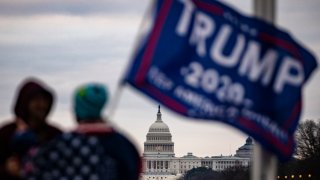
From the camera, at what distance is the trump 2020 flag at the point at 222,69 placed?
7.59 m

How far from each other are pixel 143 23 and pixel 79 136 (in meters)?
1.22

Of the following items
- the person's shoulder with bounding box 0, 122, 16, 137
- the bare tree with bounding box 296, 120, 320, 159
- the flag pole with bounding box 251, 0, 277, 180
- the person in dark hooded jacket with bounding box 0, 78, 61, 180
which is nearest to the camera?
the person in dark hooded jacket with bounding box 0, 78, 61, 180

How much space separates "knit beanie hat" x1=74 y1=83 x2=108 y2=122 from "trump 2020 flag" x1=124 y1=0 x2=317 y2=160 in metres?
0.59

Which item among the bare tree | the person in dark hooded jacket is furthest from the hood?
the bare tree

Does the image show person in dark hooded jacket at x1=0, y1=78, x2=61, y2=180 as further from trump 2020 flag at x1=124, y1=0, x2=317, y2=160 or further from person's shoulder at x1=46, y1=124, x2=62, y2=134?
trump 2020 flag at x1=124, y1=0, x2=317, y2=160

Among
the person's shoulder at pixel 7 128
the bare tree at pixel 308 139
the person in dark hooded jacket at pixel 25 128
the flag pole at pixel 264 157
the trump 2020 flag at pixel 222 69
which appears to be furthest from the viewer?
the bare tree at pixel 308 139

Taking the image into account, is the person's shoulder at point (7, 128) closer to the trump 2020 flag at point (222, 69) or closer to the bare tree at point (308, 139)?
the trump 2020 flag at point (222, 69)

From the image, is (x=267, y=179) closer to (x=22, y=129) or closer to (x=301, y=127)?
(x=22, y=129)

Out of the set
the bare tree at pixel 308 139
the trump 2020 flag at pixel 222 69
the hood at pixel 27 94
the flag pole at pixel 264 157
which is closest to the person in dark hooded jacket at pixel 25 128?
the hood at pixel 27 94

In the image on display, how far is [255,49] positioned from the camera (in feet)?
26.0

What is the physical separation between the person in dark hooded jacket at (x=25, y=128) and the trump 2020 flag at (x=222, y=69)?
0.53 metres

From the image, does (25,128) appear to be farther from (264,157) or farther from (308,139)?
(308,139)

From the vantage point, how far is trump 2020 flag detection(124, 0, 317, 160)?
759 centimetres

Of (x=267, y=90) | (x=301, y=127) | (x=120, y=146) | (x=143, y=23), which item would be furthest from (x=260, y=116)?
(x=301, y=127)
